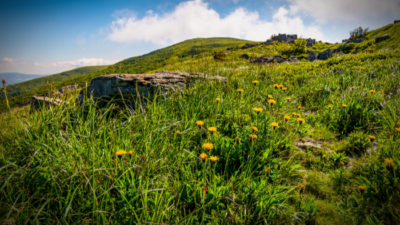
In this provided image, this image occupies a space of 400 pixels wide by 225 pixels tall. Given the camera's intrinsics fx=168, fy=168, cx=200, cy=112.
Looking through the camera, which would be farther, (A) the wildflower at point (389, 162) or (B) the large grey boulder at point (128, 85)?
(B) the large grey boulder at point (128, 85)

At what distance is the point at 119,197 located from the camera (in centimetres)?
152

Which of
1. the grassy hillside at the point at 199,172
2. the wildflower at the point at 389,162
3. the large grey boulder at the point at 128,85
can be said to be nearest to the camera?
the grassy hillside at the point at 199,172

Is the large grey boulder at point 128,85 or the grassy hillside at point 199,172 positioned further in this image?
the large grey boulder at point 128,85

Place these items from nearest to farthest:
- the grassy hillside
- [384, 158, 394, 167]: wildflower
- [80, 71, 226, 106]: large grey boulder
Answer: the grassy hillside → [384, 158, 394, 167]: wildflower → [80, 71, 226, 106]: large grey boulder

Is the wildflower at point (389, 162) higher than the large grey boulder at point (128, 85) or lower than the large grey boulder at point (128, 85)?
lower

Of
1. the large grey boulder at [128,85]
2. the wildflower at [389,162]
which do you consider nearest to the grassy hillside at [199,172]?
the wildflower at [389,162]

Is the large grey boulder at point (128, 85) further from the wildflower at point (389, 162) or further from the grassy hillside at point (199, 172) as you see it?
the wildflower at point (389, 162)

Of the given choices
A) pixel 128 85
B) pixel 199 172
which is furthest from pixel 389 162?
pixel 128 85

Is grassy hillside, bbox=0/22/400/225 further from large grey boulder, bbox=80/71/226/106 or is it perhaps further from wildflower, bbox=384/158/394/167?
large grey boulder, bbox=80/71/226/106

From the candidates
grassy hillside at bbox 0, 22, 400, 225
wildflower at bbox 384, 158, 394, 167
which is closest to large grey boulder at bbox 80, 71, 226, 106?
grassy hillside at bbox 0, 22, 400, 225

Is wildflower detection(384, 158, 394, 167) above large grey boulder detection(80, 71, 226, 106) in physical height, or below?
below

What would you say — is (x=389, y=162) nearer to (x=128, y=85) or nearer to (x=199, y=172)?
(x=199, y=172)

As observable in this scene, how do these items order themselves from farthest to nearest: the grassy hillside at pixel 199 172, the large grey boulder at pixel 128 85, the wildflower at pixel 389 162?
the large grey boulder at pixel 128 85
the wildflower at pixel 389 162
the grassy hillside at pixel 199 172

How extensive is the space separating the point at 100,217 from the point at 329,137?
135 inches
